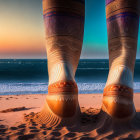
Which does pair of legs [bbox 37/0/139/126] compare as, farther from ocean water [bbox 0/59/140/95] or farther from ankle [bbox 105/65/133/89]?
ocean water [bbox 0/59/140/95]

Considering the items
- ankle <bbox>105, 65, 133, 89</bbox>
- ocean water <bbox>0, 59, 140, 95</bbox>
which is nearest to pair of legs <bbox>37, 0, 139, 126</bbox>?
ankle <bbox>105, 65, 133, 89</bbox>

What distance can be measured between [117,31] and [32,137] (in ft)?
8.75

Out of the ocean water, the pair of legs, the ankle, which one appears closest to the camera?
the pair of legs

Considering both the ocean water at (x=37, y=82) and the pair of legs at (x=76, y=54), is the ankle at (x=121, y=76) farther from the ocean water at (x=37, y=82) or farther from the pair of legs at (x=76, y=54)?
the ocean water at (x=37, y=82)

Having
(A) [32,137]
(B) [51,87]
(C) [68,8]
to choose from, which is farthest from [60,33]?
(A) [32,137]

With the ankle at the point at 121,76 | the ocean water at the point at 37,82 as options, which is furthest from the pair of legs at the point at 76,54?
the ocean water at the point at 37,82

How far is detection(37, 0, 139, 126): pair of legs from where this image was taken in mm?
3074

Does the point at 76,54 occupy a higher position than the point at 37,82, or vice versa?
the point at 76,54

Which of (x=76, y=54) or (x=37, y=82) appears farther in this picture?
(x=37, y=82)

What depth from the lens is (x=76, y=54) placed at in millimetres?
3826

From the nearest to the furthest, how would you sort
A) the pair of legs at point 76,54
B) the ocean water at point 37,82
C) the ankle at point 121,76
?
the pair of legs at point 76,54 → the ankle at point 121,76 → the ocean water at point 37,82

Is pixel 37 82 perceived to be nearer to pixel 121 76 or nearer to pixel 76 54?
pixel 76 54

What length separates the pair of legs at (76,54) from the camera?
3.07 metres

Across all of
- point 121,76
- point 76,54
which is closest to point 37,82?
point 76,54
